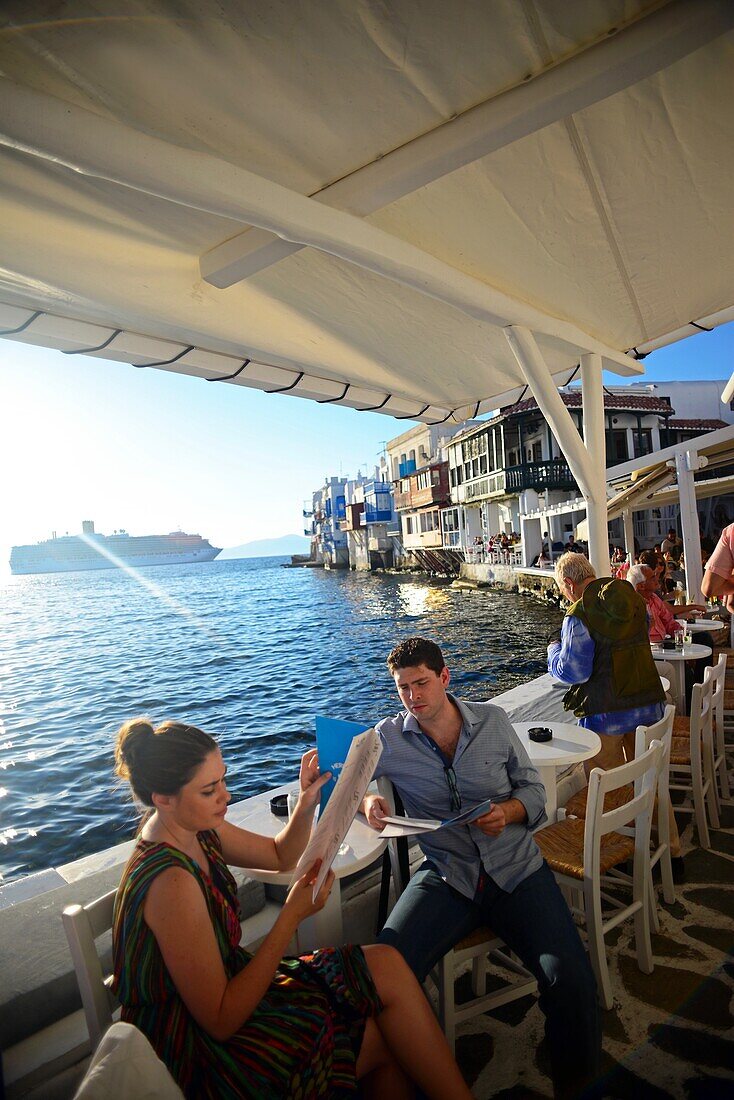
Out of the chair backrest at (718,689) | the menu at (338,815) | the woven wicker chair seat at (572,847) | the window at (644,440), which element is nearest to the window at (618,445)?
the window at (644,440)

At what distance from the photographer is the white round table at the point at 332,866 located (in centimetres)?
179

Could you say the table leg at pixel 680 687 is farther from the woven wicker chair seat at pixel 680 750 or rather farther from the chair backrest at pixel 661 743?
the chair backrest at pixel 661 743

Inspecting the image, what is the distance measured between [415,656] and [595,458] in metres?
2.69

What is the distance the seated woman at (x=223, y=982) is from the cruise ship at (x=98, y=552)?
5943 inches

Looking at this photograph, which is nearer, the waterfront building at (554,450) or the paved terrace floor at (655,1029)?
the paved terrace floor at (655,1029)

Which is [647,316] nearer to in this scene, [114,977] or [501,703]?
[501,703]

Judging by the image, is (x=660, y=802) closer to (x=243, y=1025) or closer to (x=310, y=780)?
(x=310, y=780)

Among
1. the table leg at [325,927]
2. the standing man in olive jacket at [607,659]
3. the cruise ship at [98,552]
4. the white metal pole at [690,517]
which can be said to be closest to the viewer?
the table leg at [325,927]

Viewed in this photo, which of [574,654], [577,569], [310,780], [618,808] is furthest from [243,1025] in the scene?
[577,569]

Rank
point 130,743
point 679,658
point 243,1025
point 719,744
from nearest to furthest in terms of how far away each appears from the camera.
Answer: point 243,1025 < point 130,743 < point 719,744 < point 679,658

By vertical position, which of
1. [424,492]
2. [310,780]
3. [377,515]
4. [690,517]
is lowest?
[310,780]

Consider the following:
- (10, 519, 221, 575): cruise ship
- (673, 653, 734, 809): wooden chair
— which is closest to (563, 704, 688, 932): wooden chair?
(673, 653, 734, 809): wooden chair

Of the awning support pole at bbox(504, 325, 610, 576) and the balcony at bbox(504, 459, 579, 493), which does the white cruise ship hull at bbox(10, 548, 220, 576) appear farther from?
the awning support pole at bbox(504, 325, 610, 576)

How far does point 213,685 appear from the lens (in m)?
14.7
